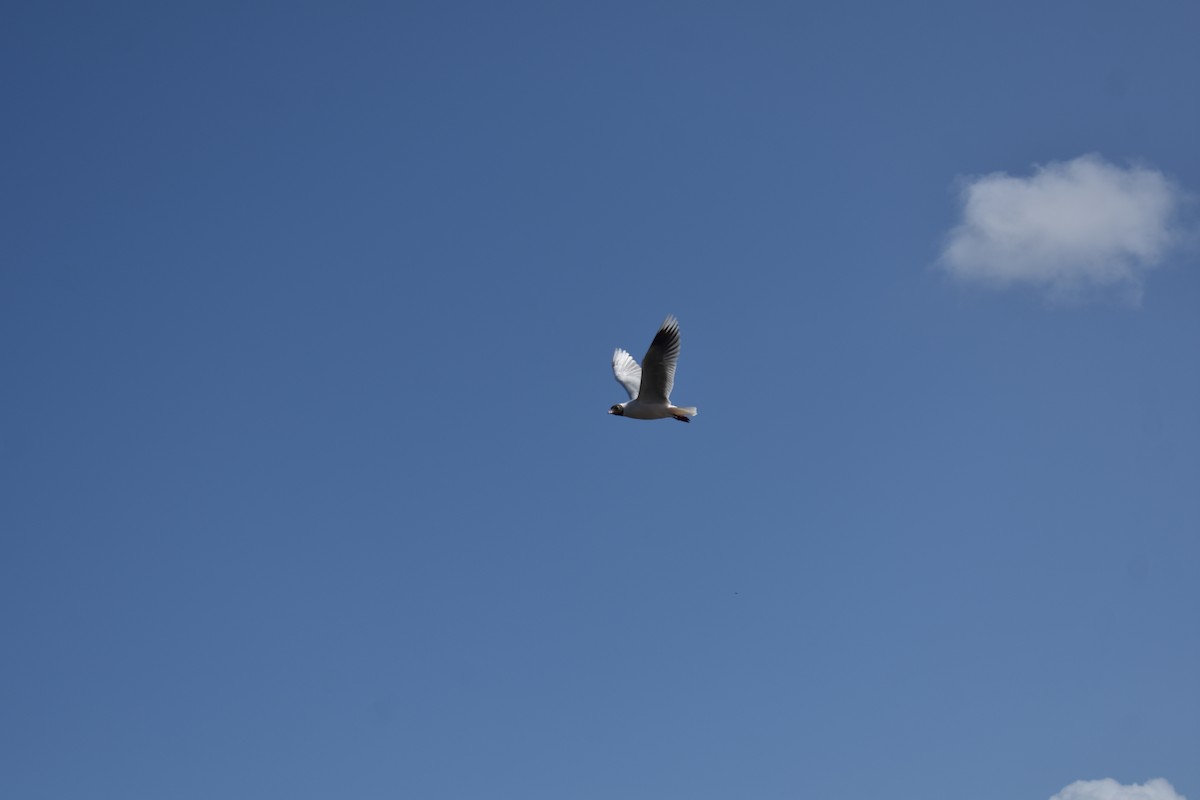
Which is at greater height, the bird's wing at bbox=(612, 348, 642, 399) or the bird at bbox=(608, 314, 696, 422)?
the bird's wing at bbox=(612, 348, 642, 399)

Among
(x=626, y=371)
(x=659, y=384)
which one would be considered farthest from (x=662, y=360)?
(x=626, y=371)

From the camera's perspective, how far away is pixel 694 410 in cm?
3888

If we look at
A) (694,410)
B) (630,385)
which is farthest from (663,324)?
(630,385)

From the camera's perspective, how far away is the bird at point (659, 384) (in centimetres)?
3725

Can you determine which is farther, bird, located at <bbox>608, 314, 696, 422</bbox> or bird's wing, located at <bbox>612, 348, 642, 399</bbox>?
bird's wing, located at <bbox>612, 348, 642, 399</bbox>

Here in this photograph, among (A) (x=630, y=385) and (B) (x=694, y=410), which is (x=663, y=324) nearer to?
(B) (x=694, y=410)

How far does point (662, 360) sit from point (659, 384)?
2.77 ft

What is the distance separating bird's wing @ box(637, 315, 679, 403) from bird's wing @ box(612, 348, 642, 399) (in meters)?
4.13

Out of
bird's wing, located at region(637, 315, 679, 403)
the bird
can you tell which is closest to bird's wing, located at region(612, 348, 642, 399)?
the bird

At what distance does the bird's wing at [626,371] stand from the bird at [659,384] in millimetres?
1255

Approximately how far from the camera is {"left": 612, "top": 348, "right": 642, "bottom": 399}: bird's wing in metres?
42.6

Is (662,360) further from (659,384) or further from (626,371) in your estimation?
(626,371)

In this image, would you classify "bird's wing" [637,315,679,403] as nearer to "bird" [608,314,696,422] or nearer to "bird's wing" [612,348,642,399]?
"bird" [608,314,696,422]

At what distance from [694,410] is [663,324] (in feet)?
10.0
